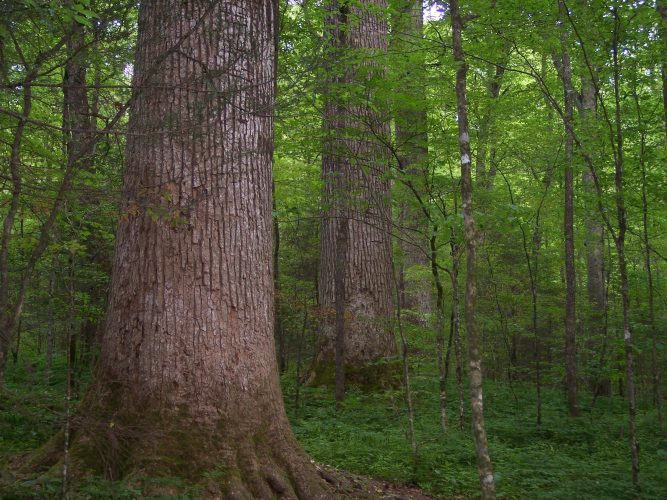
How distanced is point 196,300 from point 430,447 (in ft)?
10.9

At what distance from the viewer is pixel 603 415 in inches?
347

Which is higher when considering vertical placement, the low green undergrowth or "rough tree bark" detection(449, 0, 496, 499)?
"rough tree bark" detection(449, 0, 496, 499)

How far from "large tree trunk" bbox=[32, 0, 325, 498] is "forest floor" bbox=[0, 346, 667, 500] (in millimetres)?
353

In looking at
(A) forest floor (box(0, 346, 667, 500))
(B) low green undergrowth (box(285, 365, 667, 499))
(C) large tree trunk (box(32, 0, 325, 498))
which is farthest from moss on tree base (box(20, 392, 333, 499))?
(B) low green undergrowth (box(285, 365, 667, 499))

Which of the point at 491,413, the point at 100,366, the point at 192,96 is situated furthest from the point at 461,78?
the point at 491,413

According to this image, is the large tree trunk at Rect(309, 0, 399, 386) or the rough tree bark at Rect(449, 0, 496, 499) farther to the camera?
the large tree trunk at Rect(309, 0, 399, 386)

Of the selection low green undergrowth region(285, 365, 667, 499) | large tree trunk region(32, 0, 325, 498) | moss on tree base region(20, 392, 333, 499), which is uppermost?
large tree trunk region(32, 0, 325, 498)

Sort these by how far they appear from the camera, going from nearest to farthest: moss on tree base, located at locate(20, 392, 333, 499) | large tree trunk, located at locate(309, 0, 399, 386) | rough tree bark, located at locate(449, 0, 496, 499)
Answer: moss on tree base, located at locate(20, 392, 333, 499) < rough tree bark, located at locate(449, 0, 496, 499) < large tree trunk, located at locate(309, 0, 399, 386)

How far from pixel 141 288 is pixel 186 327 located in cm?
43

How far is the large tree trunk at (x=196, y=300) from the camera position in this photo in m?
3.79

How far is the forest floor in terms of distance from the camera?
4176 millimetres

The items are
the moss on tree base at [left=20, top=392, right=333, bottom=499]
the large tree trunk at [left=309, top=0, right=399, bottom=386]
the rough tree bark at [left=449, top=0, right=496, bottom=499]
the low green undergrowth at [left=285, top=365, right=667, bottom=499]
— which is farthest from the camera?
the large tree trunk at [left=309, top=0, right=399, bottom=386]

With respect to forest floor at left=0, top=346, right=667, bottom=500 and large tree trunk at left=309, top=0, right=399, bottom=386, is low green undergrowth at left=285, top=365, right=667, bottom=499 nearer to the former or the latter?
forest floor at left=0, top=346, right=667, bottom=500

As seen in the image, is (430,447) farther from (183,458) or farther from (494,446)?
(183,458)
